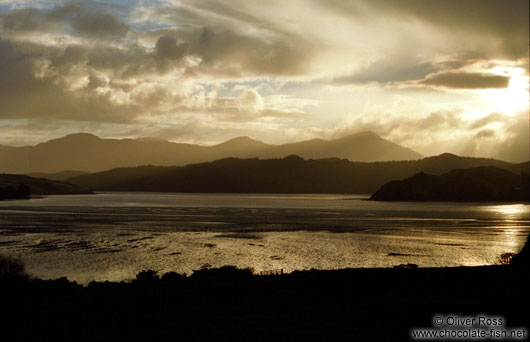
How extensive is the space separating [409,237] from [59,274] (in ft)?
173

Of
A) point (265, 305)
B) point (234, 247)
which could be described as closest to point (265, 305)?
point (265, 305)

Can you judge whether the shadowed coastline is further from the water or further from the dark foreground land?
the water

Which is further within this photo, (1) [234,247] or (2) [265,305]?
(1) [234,247]

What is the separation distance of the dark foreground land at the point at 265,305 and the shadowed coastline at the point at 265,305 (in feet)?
0.15

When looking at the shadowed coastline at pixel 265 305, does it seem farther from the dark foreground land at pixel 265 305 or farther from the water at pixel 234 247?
the water at pixel 234 247

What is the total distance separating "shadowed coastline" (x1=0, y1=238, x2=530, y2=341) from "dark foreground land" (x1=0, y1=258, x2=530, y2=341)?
0.04 metres

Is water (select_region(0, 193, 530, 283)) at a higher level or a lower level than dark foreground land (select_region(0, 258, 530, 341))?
lower

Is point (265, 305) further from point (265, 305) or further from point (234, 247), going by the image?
point (234, 247)

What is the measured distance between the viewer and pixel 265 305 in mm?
23625

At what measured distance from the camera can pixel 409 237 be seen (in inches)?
3004

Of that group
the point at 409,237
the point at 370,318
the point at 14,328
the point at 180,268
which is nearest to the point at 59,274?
the point at 180,268

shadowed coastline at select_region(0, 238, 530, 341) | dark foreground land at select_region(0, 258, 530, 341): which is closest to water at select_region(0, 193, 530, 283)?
shadowed coastline at select_region(0, 238, 530, 341)

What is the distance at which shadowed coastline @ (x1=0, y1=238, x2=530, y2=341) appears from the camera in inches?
753

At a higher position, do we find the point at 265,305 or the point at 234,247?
the point at 265,305
